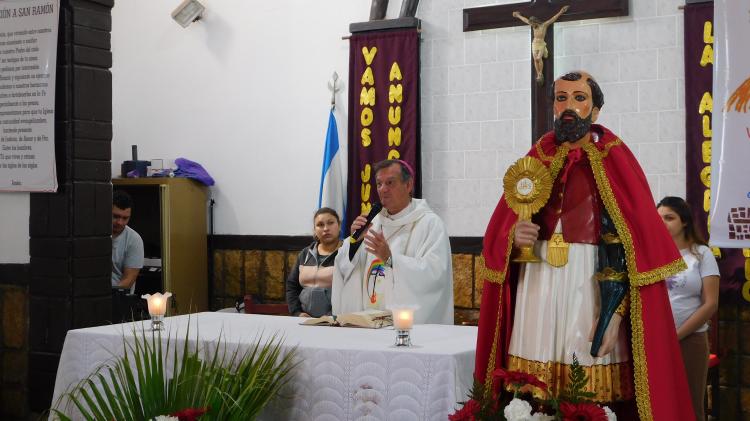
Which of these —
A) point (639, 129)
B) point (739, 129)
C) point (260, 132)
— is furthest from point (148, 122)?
point (739, 129)

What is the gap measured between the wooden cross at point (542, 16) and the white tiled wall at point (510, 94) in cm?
8

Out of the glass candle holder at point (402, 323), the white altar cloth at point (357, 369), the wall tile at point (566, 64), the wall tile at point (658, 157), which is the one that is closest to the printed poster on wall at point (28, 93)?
the white altar cloth at point (357, 369)

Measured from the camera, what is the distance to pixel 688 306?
5.03 m

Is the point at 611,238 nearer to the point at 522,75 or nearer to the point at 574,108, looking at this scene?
the point at 574,108

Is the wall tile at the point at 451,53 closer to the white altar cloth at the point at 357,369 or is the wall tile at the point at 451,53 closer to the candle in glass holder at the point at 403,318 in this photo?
the white altar cloth at the point at 357,369

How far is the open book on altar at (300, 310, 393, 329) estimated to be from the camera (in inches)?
170

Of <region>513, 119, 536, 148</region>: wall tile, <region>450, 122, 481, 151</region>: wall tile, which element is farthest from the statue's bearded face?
<region>450, 122, 481, 151</region>: wall tile

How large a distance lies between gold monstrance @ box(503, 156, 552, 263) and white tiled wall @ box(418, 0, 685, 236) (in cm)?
407

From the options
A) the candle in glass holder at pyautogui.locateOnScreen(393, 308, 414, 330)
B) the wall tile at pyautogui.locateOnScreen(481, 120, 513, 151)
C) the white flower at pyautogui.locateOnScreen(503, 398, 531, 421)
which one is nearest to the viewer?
the white flower at pyautogui.locateOnScreen(503, 398, 531, 421)

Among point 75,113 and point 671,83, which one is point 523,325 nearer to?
point 75,113

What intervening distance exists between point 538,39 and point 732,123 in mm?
2143

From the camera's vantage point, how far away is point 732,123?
542 cm

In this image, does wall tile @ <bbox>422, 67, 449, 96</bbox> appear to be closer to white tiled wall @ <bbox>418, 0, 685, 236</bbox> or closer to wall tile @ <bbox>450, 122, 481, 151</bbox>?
white tiled wall @ <bbox>418, 0, 685, 236</bbox>

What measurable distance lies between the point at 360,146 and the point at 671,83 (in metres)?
2.56
